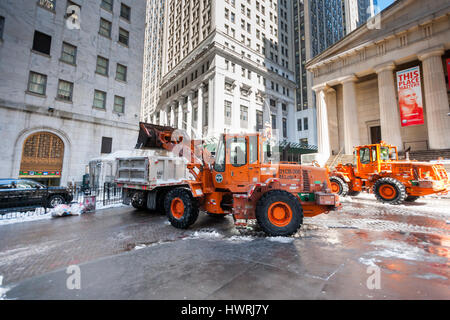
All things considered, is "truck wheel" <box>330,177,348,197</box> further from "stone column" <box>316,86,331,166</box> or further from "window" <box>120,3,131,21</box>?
"window" <box>120,3,131,21</box>

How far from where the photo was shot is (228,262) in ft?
12.7

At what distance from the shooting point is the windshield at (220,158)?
20.5ft

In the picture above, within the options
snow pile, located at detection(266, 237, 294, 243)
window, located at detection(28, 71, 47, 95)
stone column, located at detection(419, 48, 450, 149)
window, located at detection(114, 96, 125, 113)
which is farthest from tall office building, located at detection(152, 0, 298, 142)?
snow pile, located at detection(266, 237, 294, 243)

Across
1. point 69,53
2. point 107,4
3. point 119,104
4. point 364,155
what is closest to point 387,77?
point 364,155

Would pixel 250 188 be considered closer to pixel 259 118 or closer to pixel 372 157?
pixel 372 157

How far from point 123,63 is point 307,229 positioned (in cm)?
2337

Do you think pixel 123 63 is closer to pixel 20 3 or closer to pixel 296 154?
pixel 20 3

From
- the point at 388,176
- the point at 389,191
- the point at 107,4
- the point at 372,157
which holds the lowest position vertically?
the point at 389,191

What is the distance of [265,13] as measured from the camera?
44688 mm

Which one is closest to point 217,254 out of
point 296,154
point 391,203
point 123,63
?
point 391,203

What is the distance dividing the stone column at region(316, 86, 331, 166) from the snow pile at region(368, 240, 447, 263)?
21.2m

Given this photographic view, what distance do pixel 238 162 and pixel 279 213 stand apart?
185 cm

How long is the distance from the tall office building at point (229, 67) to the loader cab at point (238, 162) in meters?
25.7
